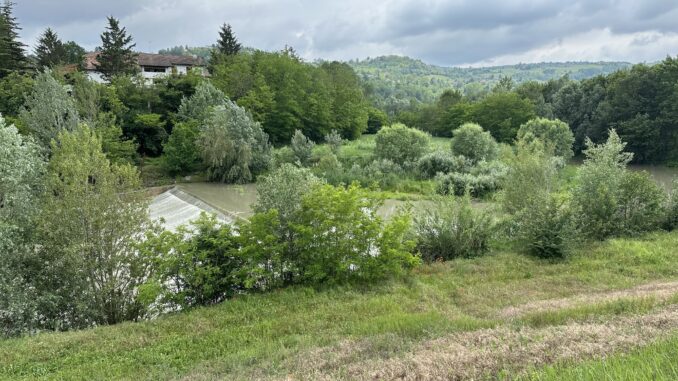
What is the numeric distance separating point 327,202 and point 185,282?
4.30m

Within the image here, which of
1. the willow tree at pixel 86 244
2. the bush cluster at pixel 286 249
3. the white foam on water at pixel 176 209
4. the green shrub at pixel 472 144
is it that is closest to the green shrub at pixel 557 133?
the green shrub at pixel 472 144

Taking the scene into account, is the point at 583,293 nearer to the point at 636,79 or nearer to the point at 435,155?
the point at 435,155

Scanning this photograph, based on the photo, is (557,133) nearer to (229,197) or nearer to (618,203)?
(618,203)

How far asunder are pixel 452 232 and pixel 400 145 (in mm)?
25889

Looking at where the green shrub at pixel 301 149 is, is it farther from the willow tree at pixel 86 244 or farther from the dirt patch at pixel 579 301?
the dirt patch at pixel 579 301

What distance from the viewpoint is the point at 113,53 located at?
51.7 m

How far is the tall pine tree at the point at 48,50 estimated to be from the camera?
53.5m

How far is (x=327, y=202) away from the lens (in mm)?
11531

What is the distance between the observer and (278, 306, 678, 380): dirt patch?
185 inches

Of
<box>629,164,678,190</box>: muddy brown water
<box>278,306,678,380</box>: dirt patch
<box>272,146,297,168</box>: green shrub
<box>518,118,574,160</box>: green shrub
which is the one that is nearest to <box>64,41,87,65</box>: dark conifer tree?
<box>272,146,297,168</box>: green shrub

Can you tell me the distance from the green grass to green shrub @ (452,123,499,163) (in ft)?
117

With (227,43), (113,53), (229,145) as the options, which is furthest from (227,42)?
(229,145)

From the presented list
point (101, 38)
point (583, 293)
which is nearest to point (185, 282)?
point (583, 293)

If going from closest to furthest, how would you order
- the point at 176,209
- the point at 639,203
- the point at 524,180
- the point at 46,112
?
the point at 639,203 → the point at 524,180 → the point at 176,209 → the point at 46,112
